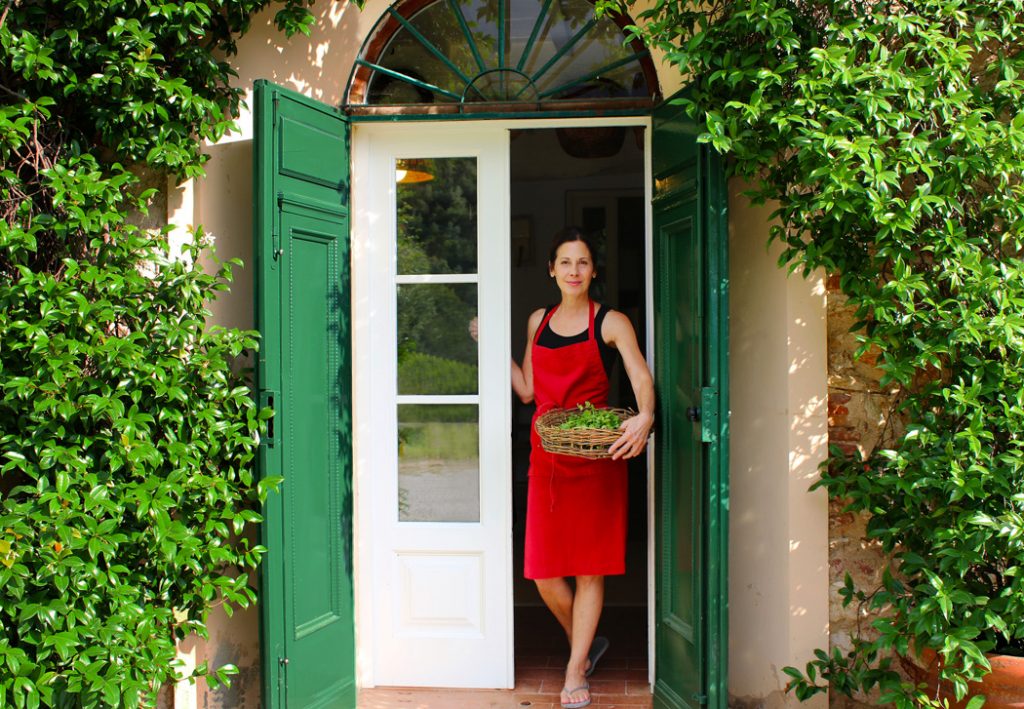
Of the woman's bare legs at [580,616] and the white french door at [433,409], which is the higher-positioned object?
the white french door at [433,409]

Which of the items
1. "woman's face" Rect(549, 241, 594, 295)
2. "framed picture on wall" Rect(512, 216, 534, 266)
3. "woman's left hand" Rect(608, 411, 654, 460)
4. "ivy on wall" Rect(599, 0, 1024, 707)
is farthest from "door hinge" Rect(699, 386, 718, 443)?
"framed picture on wall" Rect(512, 216, 534, 266)

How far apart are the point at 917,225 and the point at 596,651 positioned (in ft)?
8.46

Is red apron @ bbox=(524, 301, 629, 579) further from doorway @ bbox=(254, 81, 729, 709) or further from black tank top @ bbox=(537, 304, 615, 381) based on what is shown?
doorway @ bbox=(254, 81, 729, 709)

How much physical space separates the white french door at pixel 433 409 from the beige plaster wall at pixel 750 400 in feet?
1.56

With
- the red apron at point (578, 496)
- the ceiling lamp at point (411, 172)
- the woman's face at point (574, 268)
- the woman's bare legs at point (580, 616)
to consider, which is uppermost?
the ceiling lamp at point (411, 172)

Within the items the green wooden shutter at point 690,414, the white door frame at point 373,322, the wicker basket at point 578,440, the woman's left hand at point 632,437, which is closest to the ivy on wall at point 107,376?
the white door frame at point 373,322

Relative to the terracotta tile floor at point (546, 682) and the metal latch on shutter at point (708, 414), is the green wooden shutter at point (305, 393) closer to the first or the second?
the terracotta tile floor at point (546, 682)

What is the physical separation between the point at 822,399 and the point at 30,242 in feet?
10.2

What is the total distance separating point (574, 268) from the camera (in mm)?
4656

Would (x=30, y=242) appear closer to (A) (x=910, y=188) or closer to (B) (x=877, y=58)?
(B) (x=877, y=58)

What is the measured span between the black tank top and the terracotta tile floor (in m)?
1.46

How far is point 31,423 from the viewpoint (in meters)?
3.74

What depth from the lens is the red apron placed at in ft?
15.0

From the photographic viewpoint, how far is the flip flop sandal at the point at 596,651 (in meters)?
4.84
